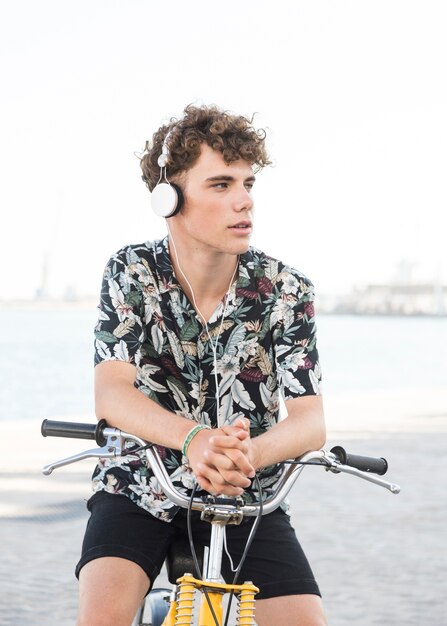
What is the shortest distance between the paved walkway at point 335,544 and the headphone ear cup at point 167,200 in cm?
102

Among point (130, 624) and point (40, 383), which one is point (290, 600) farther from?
point (40, 383)

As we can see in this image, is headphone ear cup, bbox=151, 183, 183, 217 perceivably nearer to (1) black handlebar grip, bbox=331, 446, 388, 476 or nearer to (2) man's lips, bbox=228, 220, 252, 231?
(2) man's lips, bbox=228, 220, 252, 231

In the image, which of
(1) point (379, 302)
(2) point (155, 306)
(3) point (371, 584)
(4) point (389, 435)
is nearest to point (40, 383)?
(4) point (389, 435)

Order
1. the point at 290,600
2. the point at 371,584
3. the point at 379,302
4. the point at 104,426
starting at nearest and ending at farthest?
the point at 104,426 < the point at 290,600 < the point at 371,584 < the point at 379,302

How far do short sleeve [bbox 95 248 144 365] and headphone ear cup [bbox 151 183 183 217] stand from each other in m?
0.18

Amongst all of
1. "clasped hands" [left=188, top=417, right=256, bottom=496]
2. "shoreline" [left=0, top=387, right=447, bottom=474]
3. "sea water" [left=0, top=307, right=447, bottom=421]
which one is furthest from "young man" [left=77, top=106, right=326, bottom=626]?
"sea water" [left=0, top=307, right=447, bottom=421]

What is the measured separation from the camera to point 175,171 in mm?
3035

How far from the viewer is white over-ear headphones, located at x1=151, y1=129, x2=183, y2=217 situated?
9.77 feet

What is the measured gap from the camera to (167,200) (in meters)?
2.99

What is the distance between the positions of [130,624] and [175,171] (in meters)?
1.10

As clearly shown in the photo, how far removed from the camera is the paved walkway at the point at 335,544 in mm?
5859

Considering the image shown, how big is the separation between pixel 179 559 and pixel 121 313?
621 millimetres

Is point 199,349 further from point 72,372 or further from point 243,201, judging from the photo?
point 72,372

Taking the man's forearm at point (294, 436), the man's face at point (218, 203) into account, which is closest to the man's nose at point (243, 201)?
the man's face at point (218, 203)
